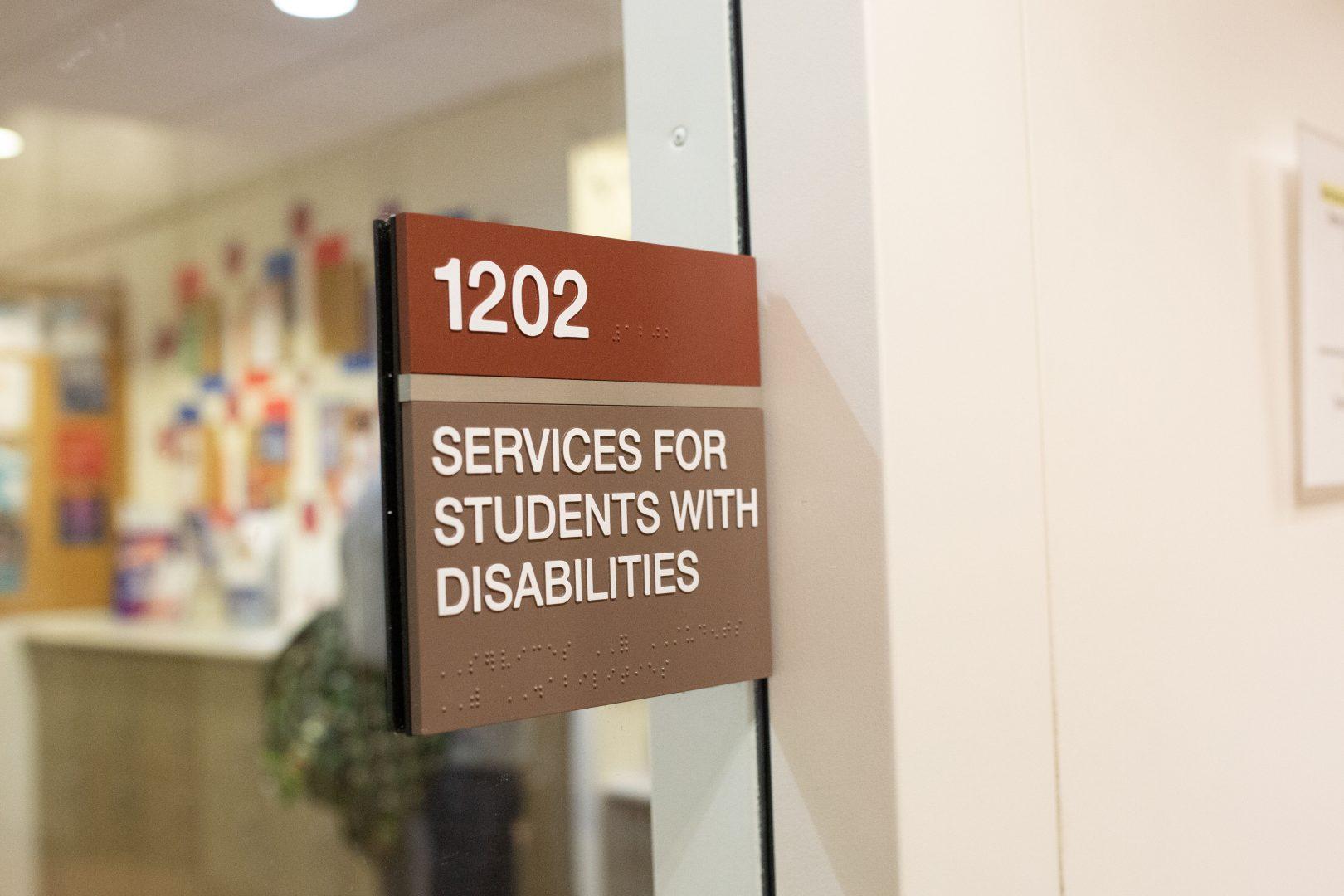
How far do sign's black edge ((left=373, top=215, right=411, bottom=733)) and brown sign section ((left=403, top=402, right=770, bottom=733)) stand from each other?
1 cm

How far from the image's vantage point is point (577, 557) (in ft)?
2.60

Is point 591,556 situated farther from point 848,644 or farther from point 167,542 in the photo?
point 167,542

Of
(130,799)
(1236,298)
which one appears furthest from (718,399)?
(130,799)

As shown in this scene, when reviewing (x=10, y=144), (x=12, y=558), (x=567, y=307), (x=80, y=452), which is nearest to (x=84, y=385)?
(x=80, y=452)

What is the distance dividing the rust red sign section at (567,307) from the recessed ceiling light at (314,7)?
0.27m

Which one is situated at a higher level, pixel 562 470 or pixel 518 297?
pixel 518 297

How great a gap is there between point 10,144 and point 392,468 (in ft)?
1.73

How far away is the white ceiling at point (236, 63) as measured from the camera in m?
0.84

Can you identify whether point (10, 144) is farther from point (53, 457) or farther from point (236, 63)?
point (53, 457)

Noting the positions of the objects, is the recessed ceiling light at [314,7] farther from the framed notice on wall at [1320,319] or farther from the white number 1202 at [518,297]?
the framed notice on wall at [1320,319]

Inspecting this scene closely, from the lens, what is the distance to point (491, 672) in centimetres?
74

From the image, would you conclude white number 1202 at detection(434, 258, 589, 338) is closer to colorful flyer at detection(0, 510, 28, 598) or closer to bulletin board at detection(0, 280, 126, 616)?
bulletin board at detection(0, 280, 126, 616)

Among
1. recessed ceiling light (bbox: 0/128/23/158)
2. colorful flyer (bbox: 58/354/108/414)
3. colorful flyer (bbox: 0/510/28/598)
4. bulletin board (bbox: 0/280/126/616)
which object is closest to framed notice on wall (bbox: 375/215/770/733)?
recessed ceiling light (bbox: 0/128/23/158)

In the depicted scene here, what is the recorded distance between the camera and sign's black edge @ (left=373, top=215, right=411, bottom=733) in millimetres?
716
